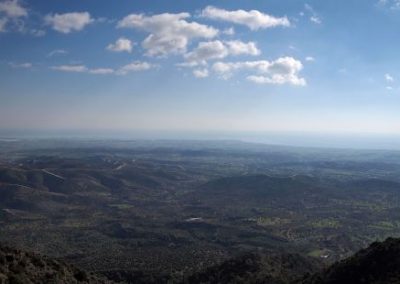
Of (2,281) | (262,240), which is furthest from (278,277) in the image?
(262,240)

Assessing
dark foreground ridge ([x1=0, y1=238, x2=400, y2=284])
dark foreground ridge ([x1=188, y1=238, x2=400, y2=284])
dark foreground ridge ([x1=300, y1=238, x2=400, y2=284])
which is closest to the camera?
dark foreground ridge ([x1=0, y1=238, x2=400, y2=284])

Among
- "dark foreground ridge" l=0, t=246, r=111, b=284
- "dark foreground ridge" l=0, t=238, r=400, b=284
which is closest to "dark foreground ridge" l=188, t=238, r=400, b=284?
"dark foreground ridge" l=0, t=238, r=400, b=284

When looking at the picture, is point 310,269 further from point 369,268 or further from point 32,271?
point 32,271

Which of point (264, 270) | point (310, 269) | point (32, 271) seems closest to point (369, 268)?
point (264, 270)

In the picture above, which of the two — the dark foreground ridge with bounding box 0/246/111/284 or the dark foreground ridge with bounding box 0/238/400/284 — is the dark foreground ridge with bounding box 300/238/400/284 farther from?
the dark foreground ridge with bounding box 0/246/111/284

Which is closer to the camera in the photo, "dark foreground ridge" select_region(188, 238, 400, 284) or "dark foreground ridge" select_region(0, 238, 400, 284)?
"dark foreground ridge" select_region(0, 238, 400, 284)

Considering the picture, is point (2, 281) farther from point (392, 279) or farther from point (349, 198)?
point (349, 198)

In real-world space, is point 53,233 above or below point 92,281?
below
